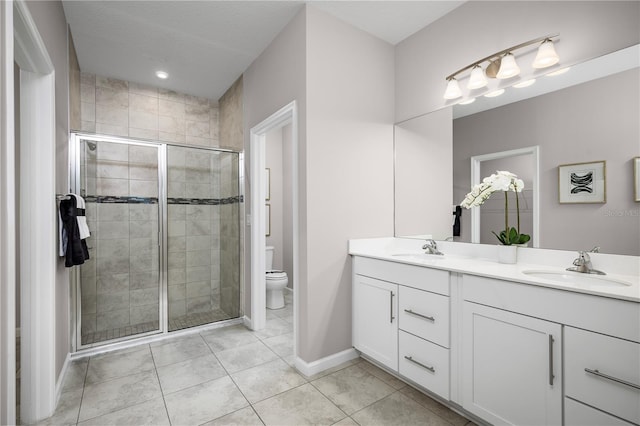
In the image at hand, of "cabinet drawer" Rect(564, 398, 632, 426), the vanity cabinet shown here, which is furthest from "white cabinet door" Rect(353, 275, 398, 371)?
"cabinet drawer" Rect(564, 398, 632, 426)

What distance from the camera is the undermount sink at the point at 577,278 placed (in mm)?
1448

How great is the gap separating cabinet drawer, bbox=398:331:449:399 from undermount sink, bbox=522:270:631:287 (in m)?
0.68

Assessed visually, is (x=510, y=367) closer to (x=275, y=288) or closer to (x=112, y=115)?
(x=275, y=288)

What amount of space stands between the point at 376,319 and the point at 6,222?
204cm

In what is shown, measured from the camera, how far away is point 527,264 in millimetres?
1868

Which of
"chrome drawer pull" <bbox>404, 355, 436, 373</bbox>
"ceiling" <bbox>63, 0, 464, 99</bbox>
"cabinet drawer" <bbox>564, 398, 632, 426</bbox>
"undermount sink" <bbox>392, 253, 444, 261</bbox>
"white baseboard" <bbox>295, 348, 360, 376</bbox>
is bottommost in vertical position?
"white baseboard" <bbox>295, 348, 360, 376</bbox>

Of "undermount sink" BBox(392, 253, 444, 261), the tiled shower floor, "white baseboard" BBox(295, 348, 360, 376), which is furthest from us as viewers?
the tiled shower floor

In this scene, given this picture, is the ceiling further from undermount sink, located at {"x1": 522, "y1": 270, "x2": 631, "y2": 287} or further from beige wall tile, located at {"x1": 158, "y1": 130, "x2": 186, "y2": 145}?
undermount sink, located at {"x1": 522, "y1": 270, "x2": 631, "y2": 287}

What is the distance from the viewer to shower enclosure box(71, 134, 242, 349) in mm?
2719

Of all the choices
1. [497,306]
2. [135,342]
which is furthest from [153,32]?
[497,306]

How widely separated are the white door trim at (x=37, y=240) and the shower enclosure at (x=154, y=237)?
86cm

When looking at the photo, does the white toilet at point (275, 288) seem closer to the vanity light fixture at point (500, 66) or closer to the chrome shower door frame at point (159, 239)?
the chrome shower door frame at point (159, 239)

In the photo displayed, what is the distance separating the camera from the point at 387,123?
2.66 m

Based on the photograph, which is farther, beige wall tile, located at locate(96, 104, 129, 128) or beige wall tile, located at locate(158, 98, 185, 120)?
beige wall tile, located at locate(158, 98, 185, 120)
